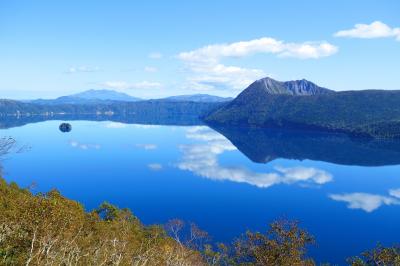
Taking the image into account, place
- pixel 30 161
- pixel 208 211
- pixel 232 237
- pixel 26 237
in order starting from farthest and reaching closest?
pixel 30 161 → pixel 208 211 → pixel 232 237 → pixel 26 237

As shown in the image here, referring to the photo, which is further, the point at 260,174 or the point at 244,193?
the point at 260,174

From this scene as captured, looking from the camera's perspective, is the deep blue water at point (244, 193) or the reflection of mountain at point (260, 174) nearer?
the deep blue water at point (244, 193)

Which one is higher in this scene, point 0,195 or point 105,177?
point 0,195

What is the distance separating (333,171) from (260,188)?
57084 mm

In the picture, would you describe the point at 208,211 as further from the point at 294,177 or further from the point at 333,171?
the point at 333,171

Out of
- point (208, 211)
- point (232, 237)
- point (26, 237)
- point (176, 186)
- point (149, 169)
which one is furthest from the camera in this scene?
point (149, 169)

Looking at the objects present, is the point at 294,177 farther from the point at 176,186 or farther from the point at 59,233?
the point at 59,233

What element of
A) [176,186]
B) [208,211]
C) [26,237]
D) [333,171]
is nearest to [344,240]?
[208,211]

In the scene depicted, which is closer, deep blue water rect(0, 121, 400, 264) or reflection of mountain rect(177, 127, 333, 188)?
deep blue water rect(0, 121, 400, 264)

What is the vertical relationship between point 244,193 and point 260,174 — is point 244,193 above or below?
below

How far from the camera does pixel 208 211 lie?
115250mm

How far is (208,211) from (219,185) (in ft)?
117

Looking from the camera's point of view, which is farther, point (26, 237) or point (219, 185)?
point (219, 185)

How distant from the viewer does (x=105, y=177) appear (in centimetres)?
16112
